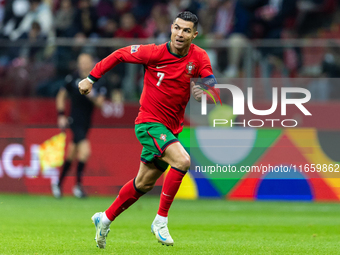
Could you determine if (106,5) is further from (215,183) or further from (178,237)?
(178,237)

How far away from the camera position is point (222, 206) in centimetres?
1111

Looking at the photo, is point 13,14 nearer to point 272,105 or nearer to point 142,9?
point 142,9

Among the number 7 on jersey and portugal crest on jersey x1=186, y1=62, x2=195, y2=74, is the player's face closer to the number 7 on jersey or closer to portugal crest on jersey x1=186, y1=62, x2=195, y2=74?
portugal crest on jersey x1=186, y1=62, x2=195, y2=74

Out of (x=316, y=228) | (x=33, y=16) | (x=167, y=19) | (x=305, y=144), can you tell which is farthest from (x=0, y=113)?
(x=316, y=228)

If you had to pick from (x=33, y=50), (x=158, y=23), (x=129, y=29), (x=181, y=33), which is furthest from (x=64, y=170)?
(x=181, y=33)

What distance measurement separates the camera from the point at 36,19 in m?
14.8

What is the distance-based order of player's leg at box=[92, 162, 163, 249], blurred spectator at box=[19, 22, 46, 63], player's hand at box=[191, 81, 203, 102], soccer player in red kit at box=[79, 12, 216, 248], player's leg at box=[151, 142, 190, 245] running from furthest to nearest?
blurred spectator at box=[19, 22, 46, 63] → player's leg at box=[92, 162, 163, 249] → player's hand at box=[191, 81, 203, 102] → soccer player in red kit at box=[79, 12, 216, 248] → player's leg at box=[151, 142, 190, 245]

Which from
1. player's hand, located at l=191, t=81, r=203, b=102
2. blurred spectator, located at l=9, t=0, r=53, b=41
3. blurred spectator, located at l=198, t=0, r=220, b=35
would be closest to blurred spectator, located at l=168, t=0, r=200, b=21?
blurred spectator, located at l=198, t=0, r=220, b=35

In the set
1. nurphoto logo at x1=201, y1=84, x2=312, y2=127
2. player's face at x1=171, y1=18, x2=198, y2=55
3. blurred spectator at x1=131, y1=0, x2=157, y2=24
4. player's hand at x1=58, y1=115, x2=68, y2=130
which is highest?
player's face at x1=171, y1=18, x2=198, y2=55

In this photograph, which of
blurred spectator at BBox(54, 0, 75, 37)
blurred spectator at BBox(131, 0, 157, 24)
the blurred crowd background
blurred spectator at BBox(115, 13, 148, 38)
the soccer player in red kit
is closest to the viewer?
the soccer player in red kit

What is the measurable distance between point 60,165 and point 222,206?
11.6 feet

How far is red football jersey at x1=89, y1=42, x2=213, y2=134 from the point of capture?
6.18 metres

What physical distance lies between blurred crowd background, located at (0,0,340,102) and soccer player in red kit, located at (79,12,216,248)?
5.99 m

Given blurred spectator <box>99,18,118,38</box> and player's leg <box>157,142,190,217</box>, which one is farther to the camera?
blurred spectator <box>99,18,118,38</box>
